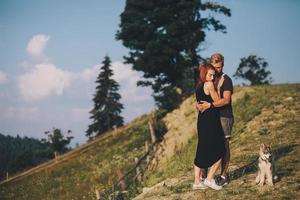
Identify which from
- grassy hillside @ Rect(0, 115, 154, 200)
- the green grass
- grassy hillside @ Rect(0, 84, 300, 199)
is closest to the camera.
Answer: the green grass

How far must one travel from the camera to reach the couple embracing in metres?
8.66

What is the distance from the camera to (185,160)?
1731 centimetres

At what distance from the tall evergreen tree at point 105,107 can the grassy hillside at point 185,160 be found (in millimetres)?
18693

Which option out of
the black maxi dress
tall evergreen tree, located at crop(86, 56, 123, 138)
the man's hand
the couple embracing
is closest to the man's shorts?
the couple embracing

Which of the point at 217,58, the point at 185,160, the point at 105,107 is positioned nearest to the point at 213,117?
the point at 217,58

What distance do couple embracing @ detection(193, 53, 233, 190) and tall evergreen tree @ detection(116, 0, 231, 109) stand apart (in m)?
24.1

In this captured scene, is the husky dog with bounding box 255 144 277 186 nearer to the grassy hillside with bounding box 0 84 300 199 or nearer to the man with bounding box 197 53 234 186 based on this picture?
the grassy hillside with bounding box 0 84 300 199

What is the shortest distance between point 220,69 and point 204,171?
242cm

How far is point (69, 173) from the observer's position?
32469 mm

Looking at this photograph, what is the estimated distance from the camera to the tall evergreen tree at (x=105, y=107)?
194 ft

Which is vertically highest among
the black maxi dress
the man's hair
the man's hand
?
the man's hair

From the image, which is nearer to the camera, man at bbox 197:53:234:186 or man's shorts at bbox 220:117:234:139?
man at bbox 197:53:234:186

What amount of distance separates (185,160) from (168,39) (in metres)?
18.3

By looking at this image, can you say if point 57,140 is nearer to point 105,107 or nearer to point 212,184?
point 105,107
